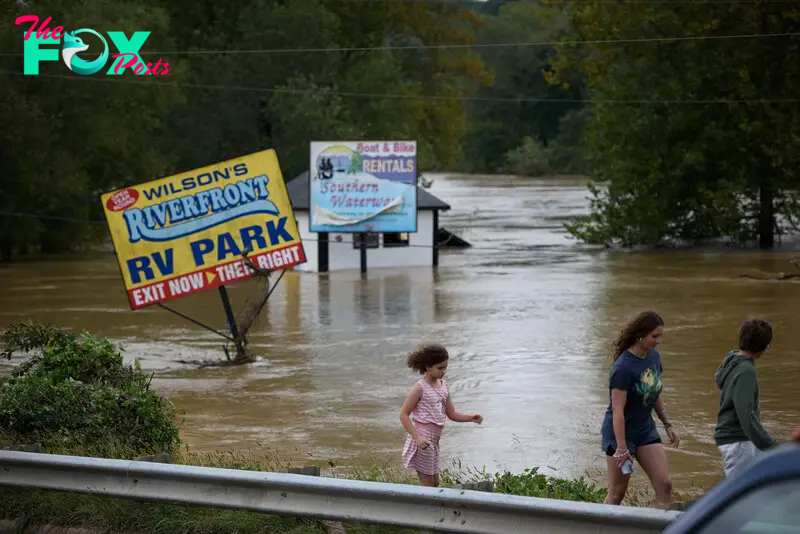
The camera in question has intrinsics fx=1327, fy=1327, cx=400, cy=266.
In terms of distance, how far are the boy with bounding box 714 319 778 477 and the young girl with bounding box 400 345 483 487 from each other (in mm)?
1780

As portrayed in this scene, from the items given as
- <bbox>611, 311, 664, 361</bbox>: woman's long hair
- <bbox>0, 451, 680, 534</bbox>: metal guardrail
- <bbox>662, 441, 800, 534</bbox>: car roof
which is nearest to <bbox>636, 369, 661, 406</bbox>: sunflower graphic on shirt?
<bbox>611, 311, 664, 361</bbox>: woman's long hair

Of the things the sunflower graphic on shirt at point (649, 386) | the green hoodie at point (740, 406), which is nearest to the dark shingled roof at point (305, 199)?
the sunflower graphic on shirt at point (649, 386)

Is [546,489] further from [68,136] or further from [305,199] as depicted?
[68,136]

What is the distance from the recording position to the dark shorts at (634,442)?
819 centimetres

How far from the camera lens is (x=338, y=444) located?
1659 cm

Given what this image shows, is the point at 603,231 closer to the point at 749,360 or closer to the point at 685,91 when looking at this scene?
the point at 685,91

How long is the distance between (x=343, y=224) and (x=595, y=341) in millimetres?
18791

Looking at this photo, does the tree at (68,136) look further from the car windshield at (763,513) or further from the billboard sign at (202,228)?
the car windshield at (763,513)

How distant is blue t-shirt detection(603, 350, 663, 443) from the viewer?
8.05 m

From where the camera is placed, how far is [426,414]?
862 cm

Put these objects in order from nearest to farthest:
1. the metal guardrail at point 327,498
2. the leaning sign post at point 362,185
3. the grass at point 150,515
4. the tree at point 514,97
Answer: the metal guardrail at point 327,498 → the grass at point 150,515 → the leaning sign post at point 362,185 → the tree at point 514,97

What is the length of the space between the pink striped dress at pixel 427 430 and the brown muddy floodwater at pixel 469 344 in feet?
17.1

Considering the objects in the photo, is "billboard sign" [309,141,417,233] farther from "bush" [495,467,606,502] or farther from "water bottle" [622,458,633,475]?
"water bottle" [622,458,633,475]

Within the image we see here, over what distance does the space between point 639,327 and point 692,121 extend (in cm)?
4661
